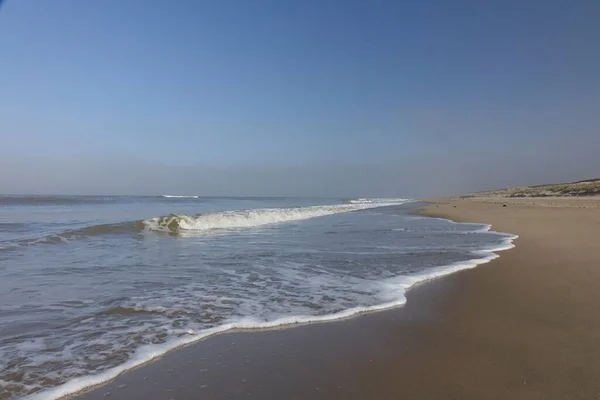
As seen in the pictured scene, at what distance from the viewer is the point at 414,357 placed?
10.8ft

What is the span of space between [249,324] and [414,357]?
5.74 feet

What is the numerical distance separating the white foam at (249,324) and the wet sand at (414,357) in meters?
0.13

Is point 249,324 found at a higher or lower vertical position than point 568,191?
lower

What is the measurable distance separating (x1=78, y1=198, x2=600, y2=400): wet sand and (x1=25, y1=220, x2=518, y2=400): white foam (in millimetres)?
131

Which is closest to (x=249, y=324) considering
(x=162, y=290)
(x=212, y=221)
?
(x=162, y=290)

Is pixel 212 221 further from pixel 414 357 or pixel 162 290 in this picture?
pixel 414 357

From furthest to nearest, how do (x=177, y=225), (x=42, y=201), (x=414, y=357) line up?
(x=42, y=201) → (x=177, y=225) → (x=414, y=357)

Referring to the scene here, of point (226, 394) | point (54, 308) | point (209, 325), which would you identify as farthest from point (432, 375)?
point (54, 308)

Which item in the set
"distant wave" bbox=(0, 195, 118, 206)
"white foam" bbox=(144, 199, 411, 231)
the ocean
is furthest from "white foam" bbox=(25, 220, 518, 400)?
"distant wave" bbox=(0, 195, 118, 206)

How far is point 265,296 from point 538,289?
3.88 metres

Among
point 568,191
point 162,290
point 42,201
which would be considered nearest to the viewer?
point 162,290

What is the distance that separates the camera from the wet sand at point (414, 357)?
2.71m

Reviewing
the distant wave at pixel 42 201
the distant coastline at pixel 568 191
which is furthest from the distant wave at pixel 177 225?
the distant coastline at pixel 568 191

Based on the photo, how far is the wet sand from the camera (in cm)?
271
